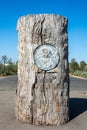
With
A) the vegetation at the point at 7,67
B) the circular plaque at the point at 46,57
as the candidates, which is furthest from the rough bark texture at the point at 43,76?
the vegetation at the point at 7,67

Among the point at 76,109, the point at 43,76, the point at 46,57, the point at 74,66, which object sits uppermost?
the point at 46,57

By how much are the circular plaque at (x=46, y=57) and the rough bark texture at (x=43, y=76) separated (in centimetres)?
9

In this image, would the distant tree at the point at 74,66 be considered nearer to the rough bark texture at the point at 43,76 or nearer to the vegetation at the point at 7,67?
the vegetation at the point at 7,67

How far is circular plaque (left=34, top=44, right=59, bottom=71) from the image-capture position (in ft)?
24.4

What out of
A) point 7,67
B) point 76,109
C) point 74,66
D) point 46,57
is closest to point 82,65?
point 74,66

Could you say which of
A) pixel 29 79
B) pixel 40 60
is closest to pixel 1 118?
pixel 29 79

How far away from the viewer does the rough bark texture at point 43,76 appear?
24.4 feet

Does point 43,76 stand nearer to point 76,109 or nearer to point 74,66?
point 76,109

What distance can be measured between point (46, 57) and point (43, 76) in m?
0.49

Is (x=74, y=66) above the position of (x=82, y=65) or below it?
below

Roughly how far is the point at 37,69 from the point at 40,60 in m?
0.24

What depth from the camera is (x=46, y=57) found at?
7.51m

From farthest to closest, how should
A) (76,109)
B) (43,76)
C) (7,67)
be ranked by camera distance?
(7,67), (76,109), (43,76)

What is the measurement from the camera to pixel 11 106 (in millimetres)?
9539
